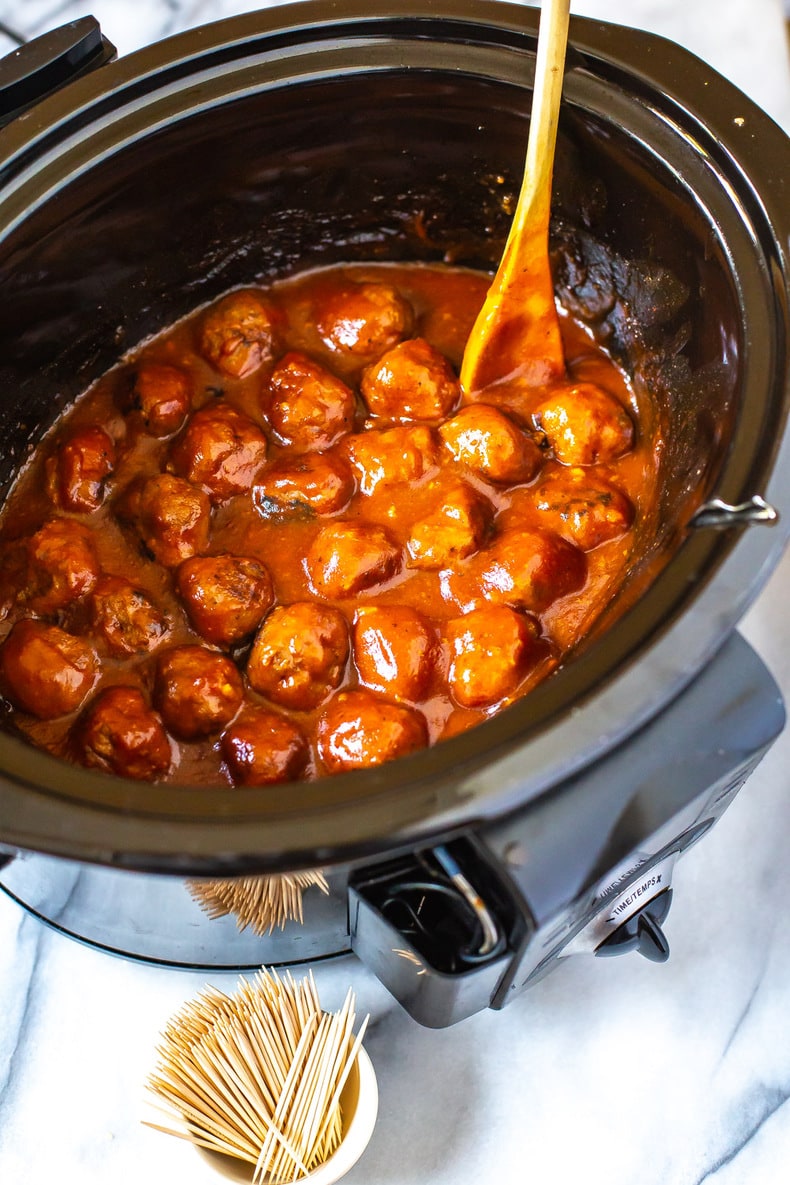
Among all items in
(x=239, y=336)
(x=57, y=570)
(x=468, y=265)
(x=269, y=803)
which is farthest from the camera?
(x=468, y=265)

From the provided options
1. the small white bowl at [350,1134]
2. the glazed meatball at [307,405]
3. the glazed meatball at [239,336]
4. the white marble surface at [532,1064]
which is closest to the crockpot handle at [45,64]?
the glazed meatball at [239,336]

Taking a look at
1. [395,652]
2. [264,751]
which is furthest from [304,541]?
[264,751]

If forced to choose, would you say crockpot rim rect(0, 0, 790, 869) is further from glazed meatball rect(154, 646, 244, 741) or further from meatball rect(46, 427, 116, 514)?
meatball rect(46, 427, 116, 514)

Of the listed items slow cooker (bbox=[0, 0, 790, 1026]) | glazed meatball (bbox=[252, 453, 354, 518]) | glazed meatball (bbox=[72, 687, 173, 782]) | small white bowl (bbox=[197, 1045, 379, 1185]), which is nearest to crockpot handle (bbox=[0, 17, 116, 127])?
slow cooker (bbox=[0, 0, 790, 1026])

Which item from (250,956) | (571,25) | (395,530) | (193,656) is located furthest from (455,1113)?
(571,25)

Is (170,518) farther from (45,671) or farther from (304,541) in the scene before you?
(45,671)

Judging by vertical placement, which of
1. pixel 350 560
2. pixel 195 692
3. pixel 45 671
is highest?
pixel 350 560

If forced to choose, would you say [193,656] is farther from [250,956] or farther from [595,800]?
[595,800]
